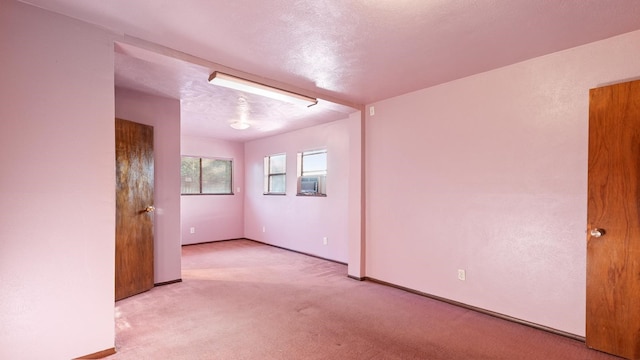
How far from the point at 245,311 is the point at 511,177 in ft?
9.80

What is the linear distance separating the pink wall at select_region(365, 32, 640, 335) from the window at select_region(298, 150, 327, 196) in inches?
72.5

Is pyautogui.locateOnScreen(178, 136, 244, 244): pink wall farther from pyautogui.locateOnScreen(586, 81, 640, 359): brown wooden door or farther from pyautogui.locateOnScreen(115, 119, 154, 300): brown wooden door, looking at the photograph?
pyautogui.locateOnScreen(586, 81, 640, 359): brown wooden door

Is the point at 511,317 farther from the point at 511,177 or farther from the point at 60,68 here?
the point at 60,68

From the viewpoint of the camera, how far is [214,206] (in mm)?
7246

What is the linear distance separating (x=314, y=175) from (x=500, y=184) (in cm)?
353

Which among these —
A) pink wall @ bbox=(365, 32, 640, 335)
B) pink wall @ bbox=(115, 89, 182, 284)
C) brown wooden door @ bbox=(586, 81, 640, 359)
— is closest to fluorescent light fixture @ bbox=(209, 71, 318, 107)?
pink wall @ bbox=(365, 32, 640, 335)

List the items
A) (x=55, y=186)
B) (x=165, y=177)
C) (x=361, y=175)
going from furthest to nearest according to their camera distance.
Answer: (x=361, y=175) < (x=165, y=177) < (x=55, y=186)

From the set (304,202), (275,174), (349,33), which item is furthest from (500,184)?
(275,174)

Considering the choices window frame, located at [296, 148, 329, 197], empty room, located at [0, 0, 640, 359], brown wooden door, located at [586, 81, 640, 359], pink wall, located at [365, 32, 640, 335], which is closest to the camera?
empty room, located at [0, 0, 640, 359]

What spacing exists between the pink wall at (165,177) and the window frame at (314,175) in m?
2.52

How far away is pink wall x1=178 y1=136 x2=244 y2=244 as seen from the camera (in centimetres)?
684

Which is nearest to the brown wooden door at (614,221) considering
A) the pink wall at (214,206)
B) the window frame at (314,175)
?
the window frame at (314,175)

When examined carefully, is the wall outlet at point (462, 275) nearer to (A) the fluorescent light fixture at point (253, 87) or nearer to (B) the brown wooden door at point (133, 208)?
(A) the fluorescent light fixture at point (253, 87)

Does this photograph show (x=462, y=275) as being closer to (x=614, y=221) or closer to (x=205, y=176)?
(x=614, y=221)
